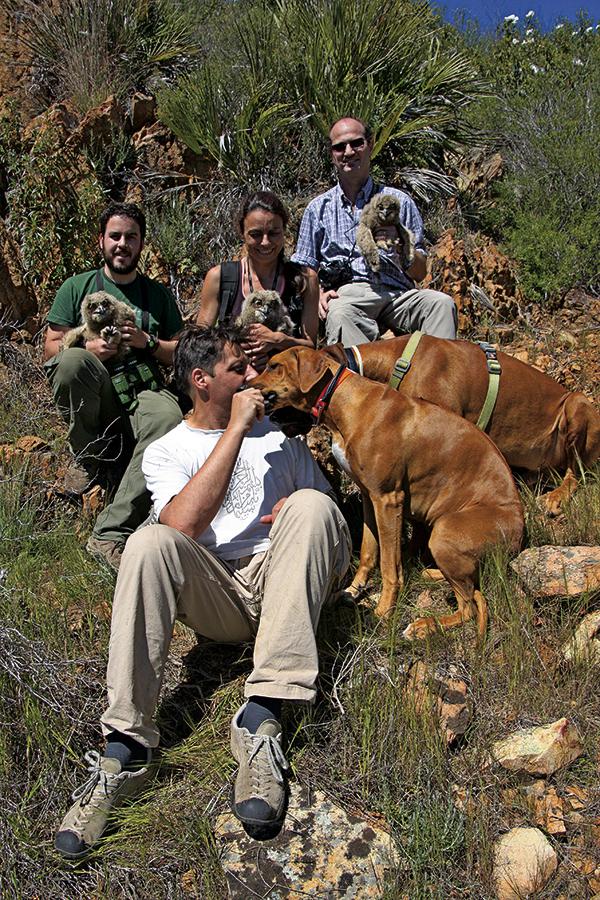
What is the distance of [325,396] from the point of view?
398 cm

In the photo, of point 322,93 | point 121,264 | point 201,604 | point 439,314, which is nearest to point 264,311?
point 121,264

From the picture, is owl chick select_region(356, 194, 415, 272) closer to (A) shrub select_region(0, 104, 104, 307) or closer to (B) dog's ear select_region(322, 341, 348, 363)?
(B) dog's ear select_region(322, 341, 348, 363)

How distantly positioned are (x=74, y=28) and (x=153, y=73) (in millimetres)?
851

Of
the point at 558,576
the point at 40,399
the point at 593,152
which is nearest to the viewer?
the point at 558,576

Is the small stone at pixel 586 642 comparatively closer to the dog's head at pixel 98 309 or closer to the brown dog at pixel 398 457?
the brown dog at pixel 398 457

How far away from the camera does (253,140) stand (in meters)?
6.99

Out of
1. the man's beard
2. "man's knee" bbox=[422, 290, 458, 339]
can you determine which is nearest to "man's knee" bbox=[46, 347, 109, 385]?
the man's beard

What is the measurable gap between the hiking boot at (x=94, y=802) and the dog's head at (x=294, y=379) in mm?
1793

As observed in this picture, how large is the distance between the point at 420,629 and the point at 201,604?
1.08 m

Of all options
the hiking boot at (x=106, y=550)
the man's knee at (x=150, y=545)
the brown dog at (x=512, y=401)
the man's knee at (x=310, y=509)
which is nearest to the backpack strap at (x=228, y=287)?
the brown dog at (x=512, y=401)

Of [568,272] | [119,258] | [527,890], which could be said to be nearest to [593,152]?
[568,272]

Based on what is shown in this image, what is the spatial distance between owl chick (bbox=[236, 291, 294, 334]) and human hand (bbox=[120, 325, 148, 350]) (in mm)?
593

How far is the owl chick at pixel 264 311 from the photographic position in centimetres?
453

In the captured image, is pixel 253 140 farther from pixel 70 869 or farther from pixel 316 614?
pixel 70 869
